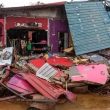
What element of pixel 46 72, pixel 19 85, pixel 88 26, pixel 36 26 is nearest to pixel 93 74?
pixel 46 72

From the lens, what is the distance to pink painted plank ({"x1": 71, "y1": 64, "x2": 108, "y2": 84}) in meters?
10.1

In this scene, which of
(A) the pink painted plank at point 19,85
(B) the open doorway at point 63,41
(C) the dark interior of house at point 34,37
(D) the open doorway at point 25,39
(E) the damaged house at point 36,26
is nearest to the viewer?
(A) the pink painted plank at point 19,85

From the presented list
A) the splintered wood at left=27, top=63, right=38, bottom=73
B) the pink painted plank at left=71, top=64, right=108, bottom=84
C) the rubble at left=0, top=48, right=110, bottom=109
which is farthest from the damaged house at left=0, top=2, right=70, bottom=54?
the pink painted plank at left=71, top=64, right=108, bottom=84

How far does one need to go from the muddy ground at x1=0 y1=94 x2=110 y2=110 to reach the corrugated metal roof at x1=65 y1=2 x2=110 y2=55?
5.84 m

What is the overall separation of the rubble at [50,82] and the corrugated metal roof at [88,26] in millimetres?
4040

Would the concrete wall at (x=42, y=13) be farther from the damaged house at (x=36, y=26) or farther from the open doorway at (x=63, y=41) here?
the open doorway at (x=63, y=41)

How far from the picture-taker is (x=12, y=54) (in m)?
13.7

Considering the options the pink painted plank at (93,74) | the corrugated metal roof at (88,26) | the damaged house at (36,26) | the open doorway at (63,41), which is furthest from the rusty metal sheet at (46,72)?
the open doorway at (63,41)

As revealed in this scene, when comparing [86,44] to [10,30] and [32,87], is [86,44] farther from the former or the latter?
[32,87]

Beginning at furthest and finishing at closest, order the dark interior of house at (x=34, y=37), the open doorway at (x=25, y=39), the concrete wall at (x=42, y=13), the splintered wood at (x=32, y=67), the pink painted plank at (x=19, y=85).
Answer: the dark interior of house at (x=34, y=37)
the open doorway at (x=25, y=39)
the concrete wall at (x=42, y=13)
the splintered wood at (x=32, y=67)
the pink painted plank at (x=19, y=85)

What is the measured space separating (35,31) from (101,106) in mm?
9703

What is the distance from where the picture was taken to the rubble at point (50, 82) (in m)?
8.83

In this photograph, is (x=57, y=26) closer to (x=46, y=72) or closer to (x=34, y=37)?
(x=34, y=37)

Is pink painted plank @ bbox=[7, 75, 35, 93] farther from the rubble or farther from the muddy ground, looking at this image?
the muddy ground
